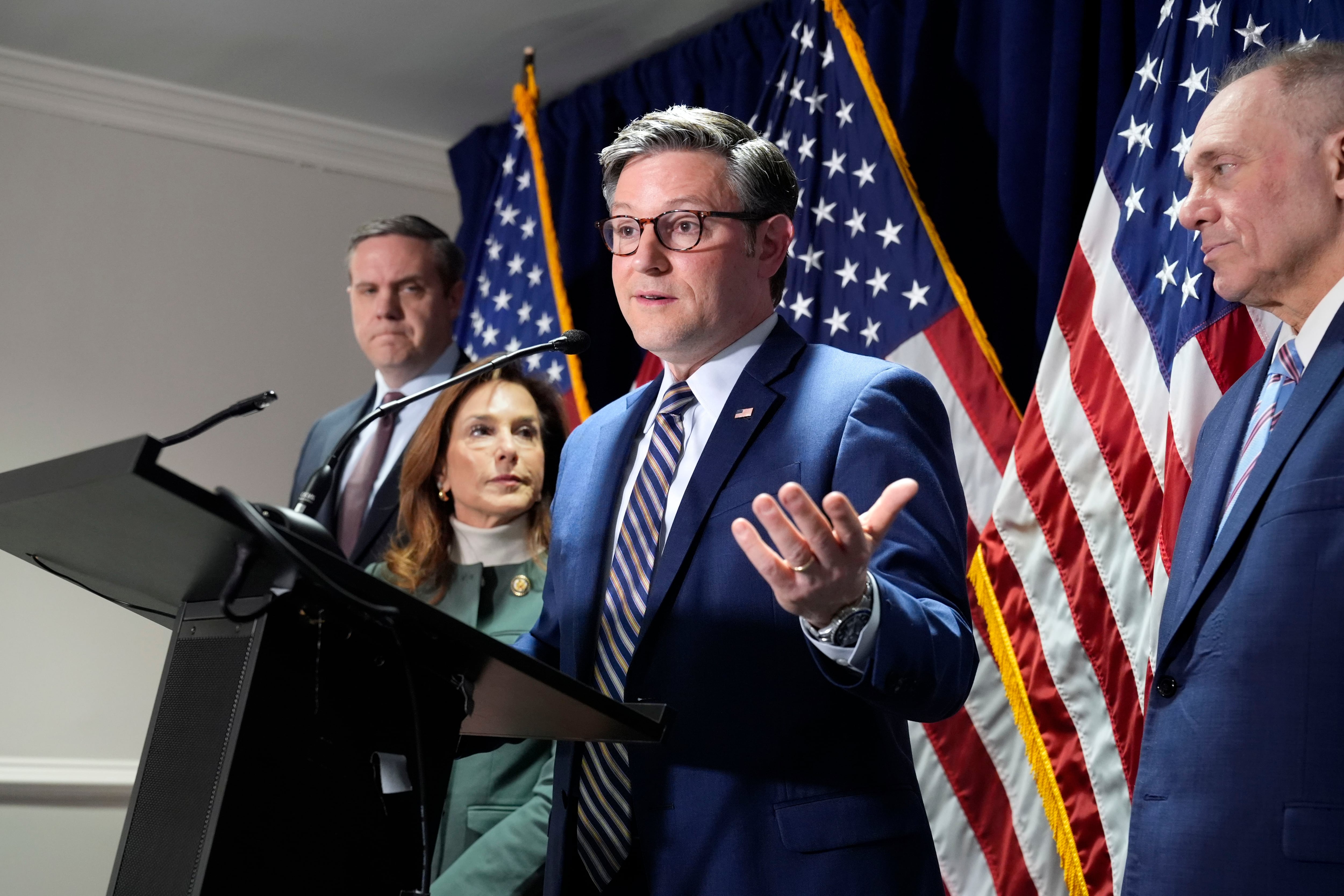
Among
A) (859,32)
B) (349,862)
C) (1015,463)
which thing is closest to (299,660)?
(349,862)

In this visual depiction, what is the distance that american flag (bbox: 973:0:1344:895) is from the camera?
87.3 inches

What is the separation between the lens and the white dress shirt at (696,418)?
1.49 m

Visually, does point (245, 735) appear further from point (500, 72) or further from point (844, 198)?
point (500, 72)

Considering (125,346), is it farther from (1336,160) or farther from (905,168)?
(1336,160)

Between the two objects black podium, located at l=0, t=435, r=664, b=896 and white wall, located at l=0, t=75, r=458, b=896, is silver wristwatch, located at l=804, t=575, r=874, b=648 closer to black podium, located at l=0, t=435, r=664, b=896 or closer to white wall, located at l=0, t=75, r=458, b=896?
black podium, located at l=0, t=435, r=664, b=896

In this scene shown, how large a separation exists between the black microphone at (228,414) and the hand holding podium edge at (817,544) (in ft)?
1.61

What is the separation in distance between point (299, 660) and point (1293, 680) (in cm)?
108

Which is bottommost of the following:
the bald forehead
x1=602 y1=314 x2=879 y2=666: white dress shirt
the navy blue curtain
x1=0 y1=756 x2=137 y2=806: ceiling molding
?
x1=0 y1=756 x2=137 y2=806: ceiling molding

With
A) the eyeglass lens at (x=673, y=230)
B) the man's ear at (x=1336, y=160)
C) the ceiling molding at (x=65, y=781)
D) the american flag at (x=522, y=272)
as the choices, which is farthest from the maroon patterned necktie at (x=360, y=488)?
the man's ear at (x=1336, y=160)

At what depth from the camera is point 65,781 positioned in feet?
13.4

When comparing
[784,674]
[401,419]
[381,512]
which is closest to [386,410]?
[784,674]

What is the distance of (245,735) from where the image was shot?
3.37ft

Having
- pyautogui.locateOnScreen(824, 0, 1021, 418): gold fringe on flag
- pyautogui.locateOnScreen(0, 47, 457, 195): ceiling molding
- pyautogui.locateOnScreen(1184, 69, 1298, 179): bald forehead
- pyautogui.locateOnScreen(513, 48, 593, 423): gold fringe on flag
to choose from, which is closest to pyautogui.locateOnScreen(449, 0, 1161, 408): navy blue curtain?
pyautogui.locateOnScreen(824, 0, 1021, 418): gold fringe on flag

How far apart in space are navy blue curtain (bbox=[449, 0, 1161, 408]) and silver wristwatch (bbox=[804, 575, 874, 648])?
6.49 feet
